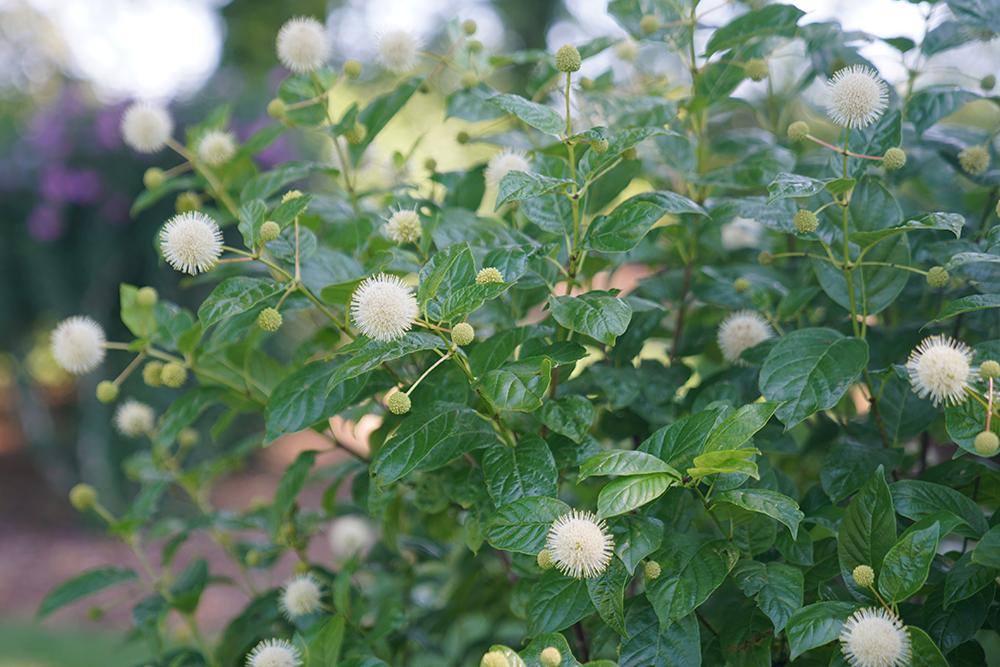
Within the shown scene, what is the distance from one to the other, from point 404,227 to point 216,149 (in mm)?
390

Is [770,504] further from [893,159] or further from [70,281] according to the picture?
[70,281]

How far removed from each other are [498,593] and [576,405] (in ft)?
1.98

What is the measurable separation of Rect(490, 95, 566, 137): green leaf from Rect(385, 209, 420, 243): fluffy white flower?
0.17 meters

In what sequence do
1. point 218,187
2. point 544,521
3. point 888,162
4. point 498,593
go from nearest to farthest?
point 544,521
point 888,162
point 218,187
point 498,593

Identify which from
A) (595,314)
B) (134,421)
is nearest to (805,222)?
(595,314)

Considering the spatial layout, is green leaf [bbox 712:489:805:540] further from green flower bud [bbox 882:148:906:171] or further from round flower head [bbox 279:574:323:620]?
round flower head [bbox 279:574:323:620]

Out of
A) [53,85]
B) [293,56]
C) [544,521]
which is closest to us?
[544,521]

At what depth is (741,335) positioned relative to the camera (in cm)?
112

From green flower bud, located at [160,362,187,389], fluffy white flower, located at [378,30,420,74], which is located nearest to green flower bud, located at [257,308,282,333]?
green flower bud, located at [160,362,187,389]

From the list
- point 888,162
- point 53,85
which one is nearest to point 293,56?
point 888,162

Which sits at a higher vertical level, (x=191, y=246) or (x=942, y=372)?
(x=191, y=246)

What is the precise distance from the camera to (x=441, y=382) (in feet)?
3.29

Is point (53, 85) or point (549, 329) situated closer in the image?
point (549, 329)

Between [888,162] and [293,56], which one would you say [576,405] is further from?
[293,56]
